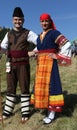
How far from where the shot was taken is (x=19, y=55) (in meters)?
7.74

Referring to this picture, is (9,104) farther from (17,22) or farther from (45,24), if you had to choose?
(45,24)

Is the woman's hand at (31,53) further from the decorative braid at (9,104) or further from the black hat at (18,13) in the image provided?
the decorative braid at (9,104)

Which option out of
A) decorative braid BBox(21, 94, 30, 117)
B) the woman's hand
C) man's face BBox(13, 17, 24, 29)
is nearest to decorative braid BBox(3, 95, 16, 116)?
decorative braid BBox(21, 94, 30, 117)

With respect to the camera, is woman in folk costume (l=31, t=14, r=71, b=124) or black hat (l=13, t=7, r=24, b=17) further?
black hat (l=13, t=7, r=24, b=17)

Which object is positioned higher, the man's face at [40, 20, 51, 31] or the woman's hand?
the man's face at [40, 20, 51, 31]

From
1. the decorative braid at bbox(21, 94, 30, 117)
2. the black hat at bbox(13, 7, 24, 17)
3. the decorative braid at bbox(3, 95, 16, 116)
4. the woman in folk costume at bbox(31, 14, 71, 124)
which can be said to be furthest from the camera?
the decorative braid at bbox(3, 95, 16, 116)

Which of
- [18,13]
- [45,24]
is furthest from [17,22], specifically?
[45,24]

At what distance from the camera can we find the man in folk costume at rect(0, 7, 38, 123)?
7.72m

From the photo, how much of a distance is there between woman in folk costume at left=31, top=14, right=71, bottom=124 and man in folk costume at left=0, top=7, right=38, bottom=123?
8.6 inches

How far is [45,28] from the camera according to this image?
7.62 metres

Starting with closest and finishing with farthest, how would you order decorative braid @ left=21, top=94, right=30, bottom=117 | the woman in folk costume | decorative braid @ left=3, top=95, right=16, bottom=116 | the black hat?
1. the woman in folk costume
2. the black hat
3. decorative braid @ left=21, top=94, right=30, bottom=117
4. decorative braid @ left=3, top=95, right=16, bottom=116

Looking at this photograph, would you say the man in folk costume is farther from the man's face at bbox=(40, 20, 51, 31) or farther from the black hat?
the man's face at bbox=(40, 20, 51, 31)

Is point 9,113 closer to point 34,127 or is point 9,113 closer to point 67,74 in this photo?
point 34,127

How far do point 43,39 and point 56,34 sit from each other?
0.27 meters
